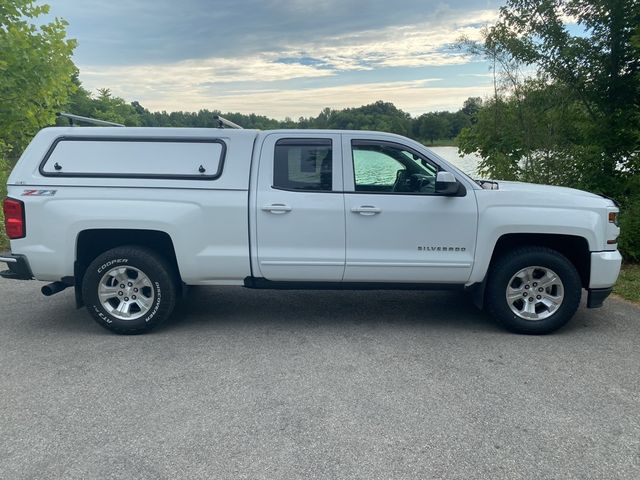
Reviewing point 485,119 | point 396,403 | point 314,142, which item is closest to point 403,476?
point 396,403

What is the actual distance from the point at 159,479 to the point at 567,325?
13.7 feet

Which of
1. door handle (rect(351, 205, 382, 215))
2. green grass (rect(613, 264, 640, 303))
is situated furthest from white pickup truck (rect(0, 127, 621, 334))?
green grass (rect(613, 264, 640, 303))

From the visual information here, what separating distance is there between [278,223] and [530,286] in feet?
8.20

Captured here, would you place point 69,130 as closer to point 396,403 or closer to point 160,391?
point 160,391

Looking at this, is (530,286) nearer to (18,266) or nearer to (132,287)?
(132,287)

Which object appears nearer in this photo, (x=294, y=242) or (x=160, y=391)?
A: (x=160, y=391)

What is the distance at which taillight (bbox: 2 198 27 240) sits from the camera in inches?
177

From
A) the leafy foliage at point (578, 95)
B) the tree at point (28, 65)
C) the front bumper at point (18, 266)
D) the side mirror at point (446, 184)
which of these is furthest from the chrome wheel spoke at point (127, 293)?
the leafy foliage at point (578, 95)

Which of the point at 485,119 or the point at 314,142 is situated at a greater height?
the point at 485,119

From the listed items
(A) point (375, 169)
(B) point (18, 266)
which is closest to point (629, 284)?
(A) point (375, 169)

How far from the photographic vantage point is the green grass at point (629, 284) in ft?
19.5

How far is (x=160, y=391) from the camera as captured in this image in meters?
3.56

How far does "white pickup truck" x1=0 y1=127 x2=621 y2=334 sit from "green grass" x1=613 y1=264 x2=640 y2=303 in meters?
1.64

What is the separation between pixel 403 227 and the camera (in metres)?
4.61
